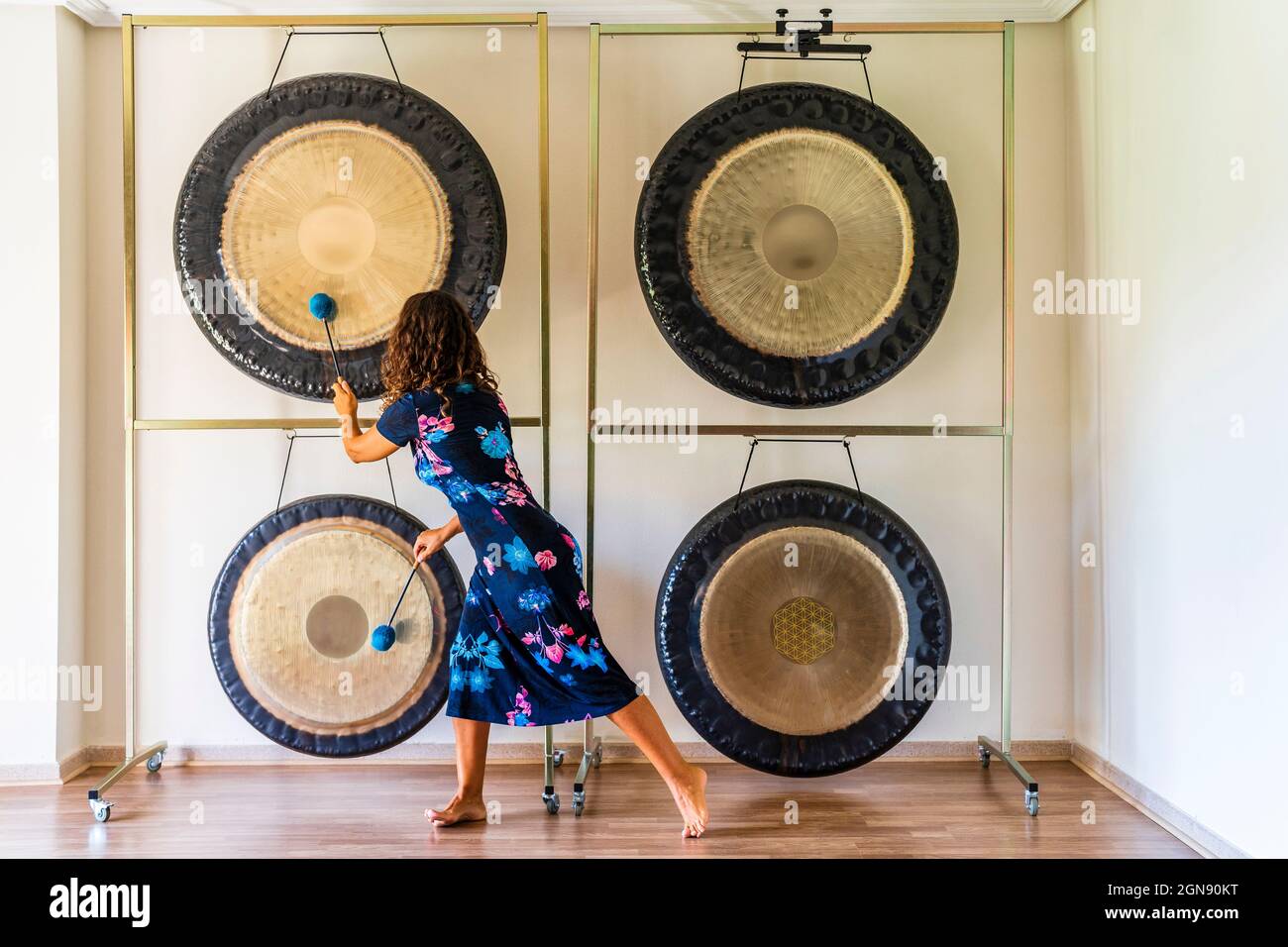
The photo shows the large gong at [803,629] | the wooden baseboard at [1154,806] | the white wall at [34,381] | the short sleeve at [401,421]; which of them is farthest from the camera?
the white wall at [34,381]

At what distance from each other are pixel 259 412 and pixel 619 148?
1312mm

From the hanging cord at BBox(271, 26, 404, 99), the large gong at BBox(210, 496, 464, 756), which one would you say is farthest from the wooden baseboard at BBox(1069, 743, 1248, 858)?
the hanging cord at BBox(271, 26, 404, 99)

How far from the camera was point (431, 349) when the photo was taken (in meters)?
2.26

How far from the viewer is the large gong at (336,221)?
2488 mm

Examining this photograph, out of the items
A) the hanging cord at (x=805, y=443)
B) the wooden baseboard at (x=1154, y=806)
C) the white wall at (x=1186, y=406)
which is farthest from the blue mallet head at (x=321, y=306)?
the wooden baseboard at (x=1154, y=806)

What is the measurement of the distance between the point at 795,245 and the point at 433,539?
1200 millimetres

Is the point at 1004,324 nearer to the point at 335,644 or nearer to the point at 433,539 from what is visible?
the point at 433,539

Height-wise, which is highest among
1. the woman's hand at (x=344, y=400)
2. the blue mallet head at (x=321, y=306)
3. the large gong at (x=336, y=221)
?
the large gong at (x=336, y=221)

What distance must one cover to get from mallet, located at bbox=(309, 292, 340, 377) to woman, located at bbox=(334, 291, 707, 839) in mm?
238

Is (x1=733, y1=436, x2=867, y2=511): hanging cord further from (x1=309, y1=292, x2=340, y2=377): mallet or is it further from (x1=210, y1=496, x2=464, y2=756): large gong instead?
(x1=309, y1=292, x2=340, y2=377): mallet

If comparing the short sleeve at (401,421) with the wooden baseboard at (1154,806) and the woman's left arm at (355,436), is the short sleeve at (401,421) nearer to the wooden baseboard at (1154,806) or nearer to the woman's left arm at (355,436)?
the woman's left arm at (355,436)

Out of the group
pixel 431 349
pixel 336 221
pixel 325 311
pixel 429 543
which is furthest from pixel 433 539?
pixel 336 221

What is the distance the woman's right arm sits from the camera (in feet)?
7.95

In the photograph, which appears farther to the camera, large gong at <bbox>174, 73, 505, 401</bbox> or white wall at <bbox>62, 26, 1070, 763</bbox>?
white wall at <bbox>62, 26, 1070, 763</bbox>
